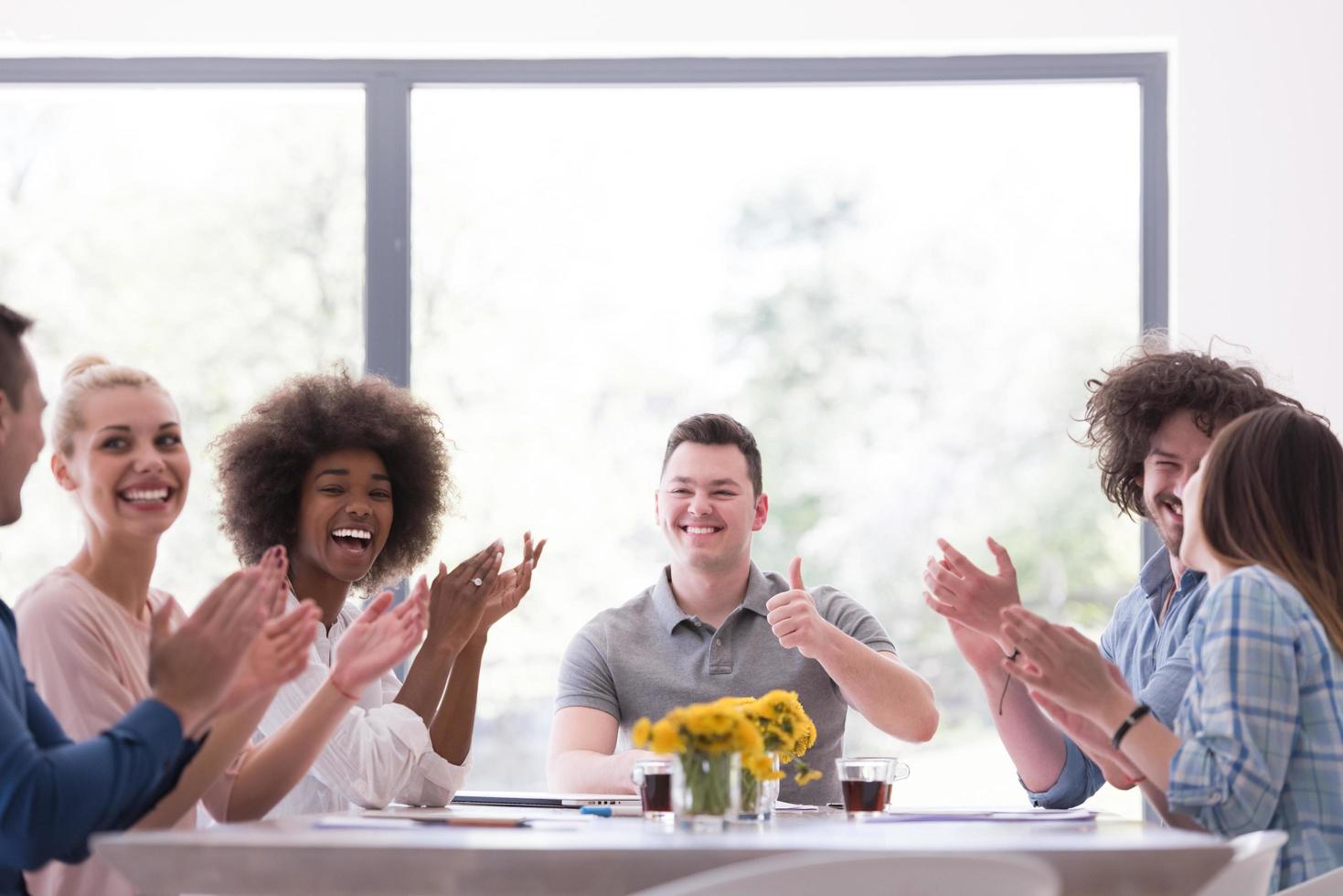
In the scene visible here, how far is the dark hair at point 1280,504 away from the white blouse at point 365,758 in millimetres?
1413

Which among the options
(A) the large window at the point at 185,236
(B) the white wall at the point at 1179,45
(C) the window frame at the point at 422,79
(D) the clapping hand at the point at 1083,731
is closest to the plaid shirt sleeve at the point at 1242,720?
(D) the clapping hand at the point at 1083,731

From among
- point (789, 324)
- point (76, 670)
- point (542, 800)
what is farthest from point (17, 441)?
point (789, 324)

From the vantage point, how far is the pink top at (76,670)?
81.9 inches

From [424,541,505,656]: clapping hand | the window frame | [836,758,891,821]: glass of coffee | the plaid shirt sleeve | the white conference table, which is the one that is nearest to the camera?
the white conference table

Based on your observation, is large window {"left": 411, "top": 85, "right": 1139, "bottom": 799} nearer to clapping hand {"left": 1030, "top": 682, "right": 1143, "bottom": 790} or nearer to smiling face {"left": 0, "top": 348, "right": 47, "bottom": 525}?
clapping hand {"left": 1030, "top": 682, "right": 1143, "bottom": 790}

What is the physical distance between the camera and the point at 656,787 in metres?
2.20

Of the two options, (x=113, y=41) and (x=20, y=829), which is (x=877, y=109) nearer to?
(x=113, y=41)

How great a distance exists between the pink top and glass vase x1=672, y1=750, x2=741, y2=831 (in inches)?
29.3

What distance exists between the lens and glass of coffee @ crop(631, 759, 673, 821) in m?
2.19

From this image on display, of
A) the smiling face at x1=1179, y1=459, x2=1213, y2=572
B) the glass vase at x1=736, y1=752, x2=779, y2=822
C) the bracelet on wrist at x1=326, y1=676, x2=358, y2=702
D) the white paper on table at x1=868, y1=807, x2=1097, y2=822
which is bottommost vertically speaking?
the white paper on table at x1=868, y1=807, x2=1097, y2=822

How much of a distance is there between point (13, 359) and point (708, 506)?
171 centimetres

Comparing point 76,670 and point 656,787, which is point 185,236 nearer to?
point 76,670

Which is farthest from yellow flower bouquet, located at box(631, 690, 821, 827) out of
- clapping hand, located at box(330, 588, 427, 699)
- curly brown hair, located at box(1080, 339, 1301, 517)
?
curly brown hair, located at box(1080, 339, 1301, 517)

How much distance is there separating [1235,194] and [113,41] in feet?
10.5
